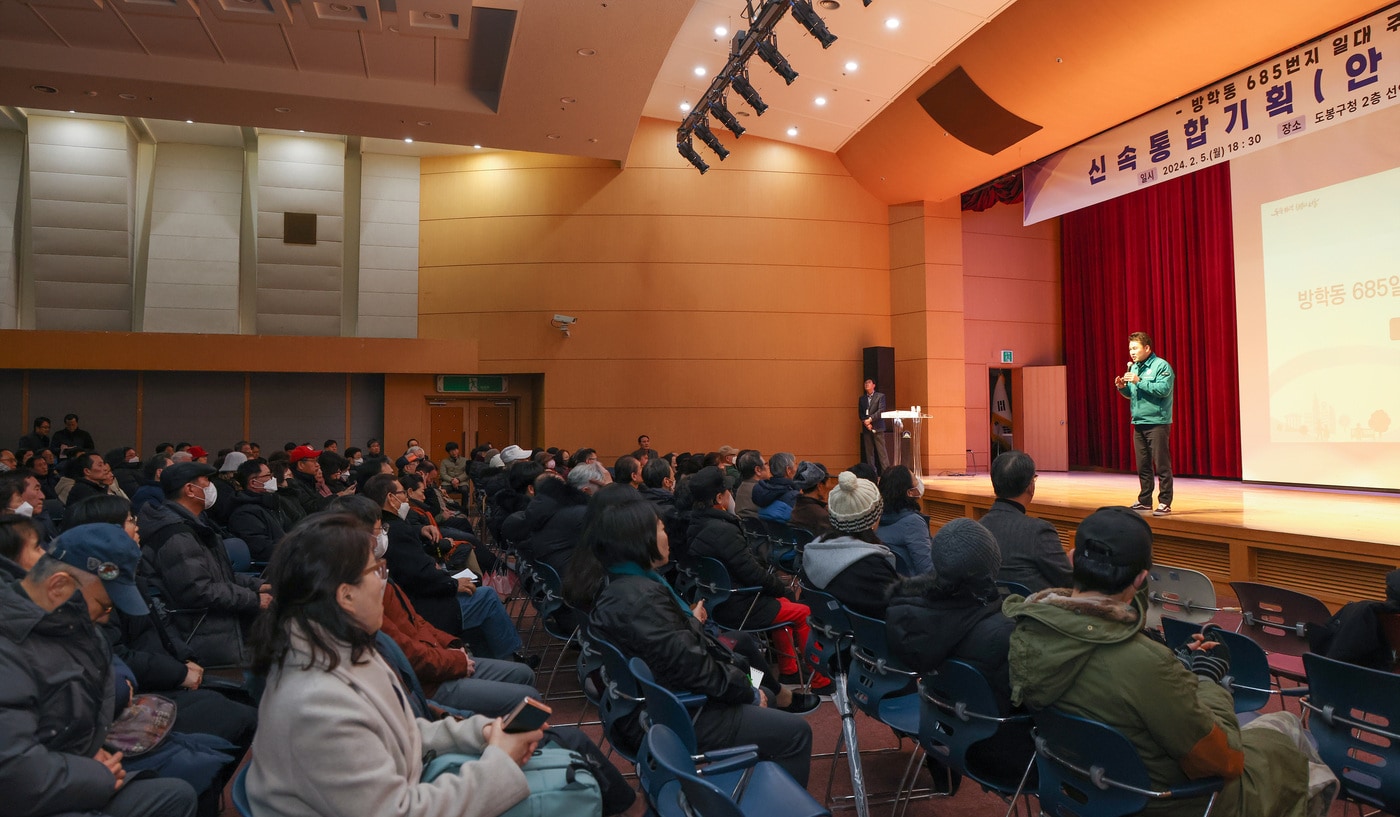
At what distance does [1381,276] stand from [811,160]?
26.4 feet

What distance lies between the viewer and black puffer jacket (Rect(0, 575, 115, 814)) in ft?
5.45

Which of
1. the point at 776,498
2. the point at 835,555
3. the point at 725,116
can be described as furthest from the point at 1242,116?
the point at 835,555

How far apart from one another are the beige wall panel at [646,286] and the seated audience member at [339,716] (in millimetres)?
11750

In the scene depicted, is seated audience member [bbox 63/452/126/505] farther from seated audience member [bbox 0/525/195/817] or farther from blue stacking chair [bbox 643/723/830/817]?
blue stacking chair [bbox 643/723/830/817]

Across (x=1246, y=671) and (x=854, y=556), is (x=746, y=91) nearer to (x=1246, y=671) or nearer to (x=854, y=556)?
(x=854, y=556)

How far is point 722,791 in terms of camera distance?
1.76 m

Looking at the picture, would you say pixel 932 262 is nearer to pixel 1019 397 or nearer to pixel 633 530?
pixel 1019 397

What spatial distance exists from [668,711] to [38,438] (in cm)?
1201

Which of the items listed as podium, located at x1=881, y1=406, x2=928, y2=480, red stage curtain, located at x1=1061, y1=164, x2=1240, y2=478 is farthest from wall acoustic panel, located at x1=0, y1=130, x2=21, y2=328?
red stage curtain, located at x1=1061, y1=164, x2=1240, y2=478

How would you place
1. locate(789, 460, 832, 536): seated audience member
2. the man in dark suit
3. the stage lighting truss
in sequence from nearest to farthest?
1. locate(789, 460, 832, 536): seated audience member
2. the stage lighting truss
3. the man in dark suit

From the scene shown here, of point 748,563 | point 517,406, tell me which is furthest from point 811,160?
point 748,563

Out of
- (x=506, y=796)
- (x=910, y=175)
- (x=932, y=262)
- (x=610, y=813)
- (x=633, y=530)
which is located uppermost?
(x=910, y=175)

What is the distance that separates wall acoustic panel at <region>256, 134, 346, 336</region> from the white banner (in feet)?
35.1

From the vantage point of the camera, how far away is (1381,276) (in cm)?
739
